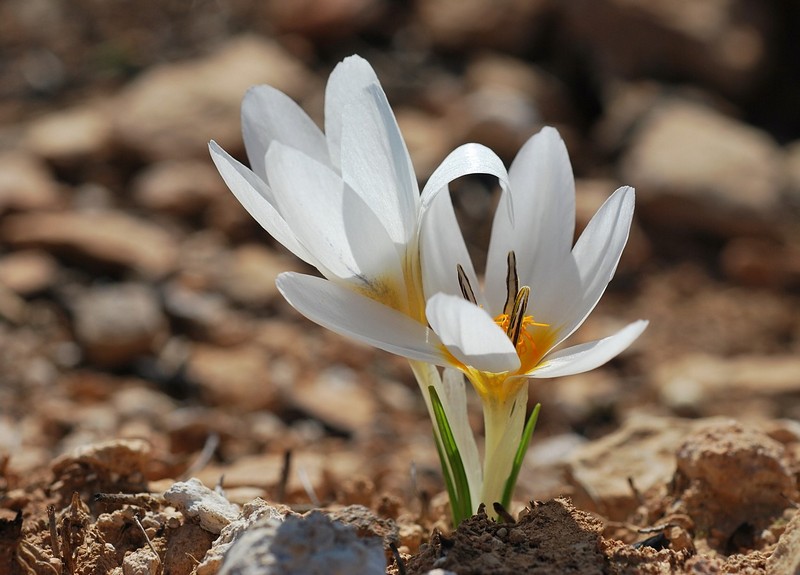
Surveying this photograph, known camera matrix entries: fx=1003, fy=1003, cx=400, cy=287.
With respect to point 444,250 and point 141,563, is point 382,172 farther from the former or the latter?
point 141,563

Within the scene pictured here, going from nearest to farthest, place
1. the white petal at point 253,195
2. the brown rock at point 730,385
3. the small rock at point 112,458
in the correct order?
the white petal at point 253,195, the small rock at point 112,458, the brown rock at point 730,385

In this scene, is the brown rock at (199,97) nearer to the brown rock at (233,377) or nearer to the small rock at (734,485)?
the brown rock at (233,377)

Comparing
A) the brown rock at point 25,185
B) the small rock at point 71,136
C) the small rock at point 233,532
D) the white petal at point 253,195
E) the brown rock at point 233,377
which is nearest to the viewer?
the small rock at point 233,532

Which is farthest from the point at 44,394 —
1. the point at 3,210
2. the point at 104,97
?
the point at 104,97

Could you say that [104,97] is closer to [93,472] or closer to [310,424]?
[310,424]

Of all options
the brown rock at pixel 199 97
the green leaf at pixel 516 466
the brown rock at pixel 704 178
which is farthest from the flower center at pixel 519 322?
the brown rock at pixel 704 178

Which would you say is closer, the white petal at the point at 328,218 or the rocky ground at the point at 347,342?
the white petal at the point at 328,218

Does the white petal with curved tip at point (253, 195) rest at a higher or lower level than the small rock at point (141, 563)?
higher

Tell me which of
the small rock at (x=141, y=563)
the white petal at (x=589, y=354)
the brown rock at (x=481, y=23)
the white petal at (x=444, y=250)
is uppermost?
the brown rock at (x=481, y=23)
